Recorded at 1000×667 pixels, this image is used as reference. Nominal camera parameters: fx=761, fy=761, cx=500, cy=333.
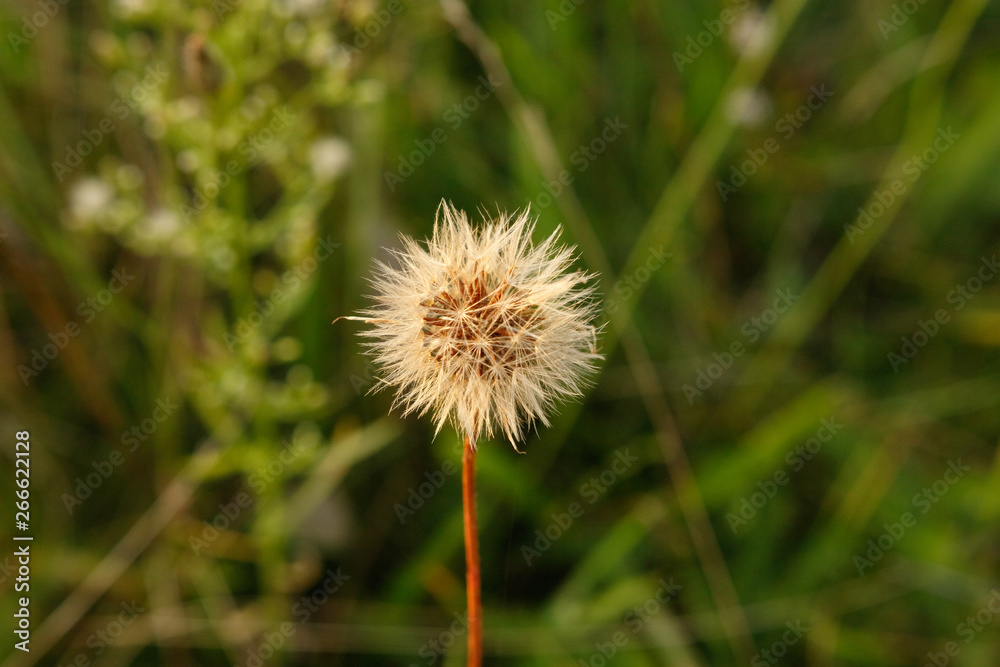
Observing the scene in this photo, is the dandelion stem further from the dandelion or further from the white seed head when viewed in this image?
the white seed head

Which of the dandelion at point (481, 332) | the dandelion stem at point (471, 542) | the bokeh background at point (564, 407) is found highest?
the bokeh background at point (564, 407)

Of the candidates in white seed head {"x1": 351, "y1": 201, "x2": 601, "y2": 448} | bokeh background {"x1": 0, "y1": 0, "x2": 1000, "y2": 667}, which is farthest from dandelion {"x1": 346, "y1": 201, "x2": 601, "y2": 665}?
bokeh background {"x1": 0, "y1": 0, "x2": 1000, "y2": 667}

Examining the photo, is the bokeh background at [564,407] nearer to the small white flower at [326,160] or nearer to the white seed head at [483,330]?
the small white flower at [326,160]

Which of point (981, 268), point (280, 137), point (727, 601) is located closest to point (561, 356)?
point (280, 137)

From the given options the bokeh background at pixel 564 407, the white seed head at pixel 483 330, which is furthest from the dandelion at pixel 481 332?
the bokeh background at pixel 564 407

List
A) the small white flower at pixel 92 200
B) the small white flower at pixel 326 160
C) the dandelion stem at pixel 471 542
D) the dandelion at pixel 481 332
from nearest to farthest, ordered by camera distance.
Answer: the dandelion stem at pixel 471 542 → the dandelion at pixel 481 332 → the small white flower at pixel 326 160 → the small white flower at pixel 92 200

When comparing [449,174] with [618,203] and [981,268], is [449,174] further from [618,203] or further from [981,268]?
[981,268]

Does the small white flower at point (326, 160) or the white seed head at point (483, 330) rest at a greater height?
the small white flower at point (326, 160)
